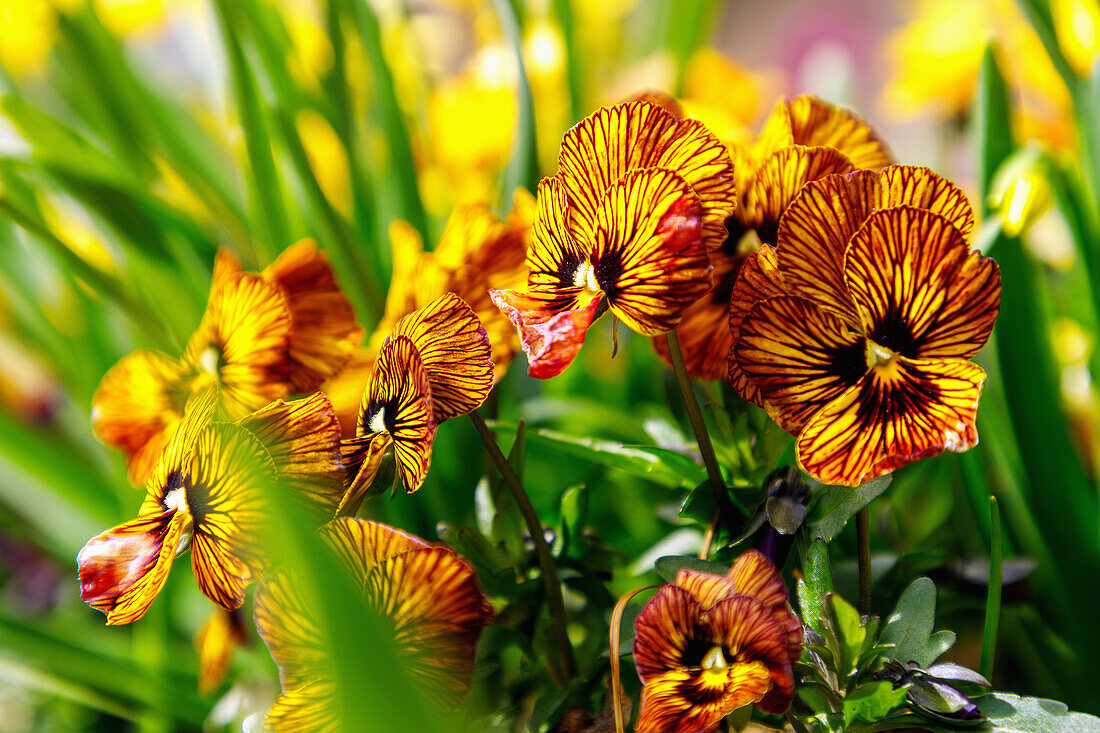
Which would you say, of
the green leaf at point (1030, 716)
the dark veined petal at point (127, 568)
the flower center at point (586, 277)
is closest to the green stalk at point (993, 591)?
the green leaf at point (1030, 716)

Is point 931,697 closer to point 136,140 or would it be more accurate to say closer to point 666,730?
point 666,730

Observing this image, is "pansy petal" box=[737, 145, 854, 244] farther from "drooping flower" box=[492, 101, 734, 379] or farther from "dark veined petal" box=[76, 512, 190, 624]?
"dark veined petal" box=[76, 512, 190, 624]

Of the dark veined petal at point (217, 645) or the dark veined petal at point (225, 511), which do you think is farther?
the dark veined petal at point (217, 645)

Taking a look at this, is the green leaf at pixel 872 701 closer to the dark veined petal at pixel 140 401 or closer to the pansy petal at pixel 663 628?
the pansy petal at pixel 663 628

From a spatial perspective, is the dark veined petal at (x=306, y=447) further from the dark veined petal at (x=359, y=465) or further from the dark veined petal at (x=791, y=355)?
the dark veined petal at (x=791, y=355)

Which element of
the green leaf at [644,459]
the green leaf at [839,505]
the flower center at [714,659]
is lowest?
the flower center at [714,659]

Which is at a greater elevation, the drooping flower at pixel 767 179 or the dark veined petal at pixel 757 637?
the drooping flower at pixel 767 179

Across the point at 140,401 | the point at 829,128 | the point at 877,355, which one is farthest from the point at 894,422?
the point at 140,401

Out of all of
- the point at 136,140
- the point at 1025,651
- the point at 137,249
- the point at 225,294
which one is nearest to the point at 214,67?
the point at 136,140

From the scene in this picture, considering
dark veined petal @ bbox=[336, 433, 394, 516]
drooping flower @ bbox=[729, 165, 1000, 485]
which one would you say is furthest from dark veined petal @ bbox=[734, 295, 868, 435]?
dark veined petal @ bbox=[336, 433, 394, 516]
